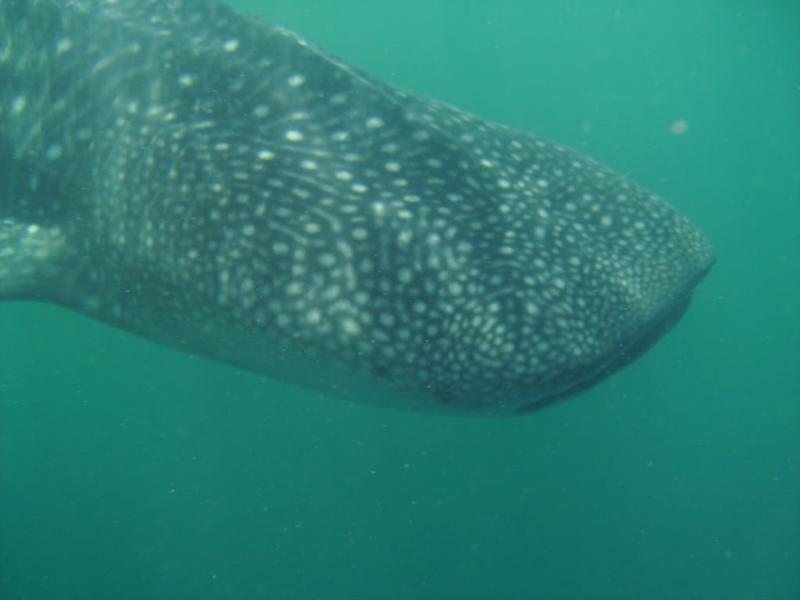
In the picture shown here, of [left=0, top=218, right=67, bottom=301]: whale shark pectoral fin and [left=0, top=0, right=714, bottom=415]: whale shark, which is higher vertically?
[left=0, top=0, right=714, bottom=415]: whale shark

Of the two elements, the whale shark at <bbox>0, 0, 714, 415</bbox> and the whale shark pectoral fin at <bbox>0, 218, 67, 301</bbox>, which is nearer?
the whale shark at <bbox>0, 0, 714, 415</bbox>

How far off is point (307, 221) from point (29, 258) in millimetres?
2176

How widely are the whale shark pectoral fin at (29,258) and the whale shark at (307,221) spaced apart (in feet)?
0.05

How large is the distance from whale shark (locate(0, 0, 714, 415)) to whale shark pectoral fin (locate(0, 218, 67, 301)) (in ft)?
0.05

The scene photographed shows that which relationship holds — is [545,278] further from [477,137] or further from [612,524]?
[612,524]

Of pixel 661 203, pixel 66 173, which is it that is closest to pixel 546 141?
pixel 661 203

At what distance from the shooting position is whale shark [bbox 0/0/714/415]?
3.47 metres

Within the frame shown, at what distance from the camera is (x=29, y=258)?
14.6ft

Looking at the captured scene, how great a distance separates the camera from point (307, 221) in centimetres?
368

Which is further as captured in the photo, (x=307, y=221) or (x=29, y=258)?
(x=29, y=258)

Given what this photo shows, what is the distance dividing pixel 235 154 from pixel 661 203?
9.38 ft

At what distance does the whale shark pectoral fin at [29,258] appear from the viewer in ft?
14.5

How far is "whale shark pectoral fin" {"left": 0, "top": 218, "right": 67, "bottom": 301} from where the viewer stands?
4.43m

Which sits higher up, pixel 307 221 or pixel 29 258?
pixel 307 221
